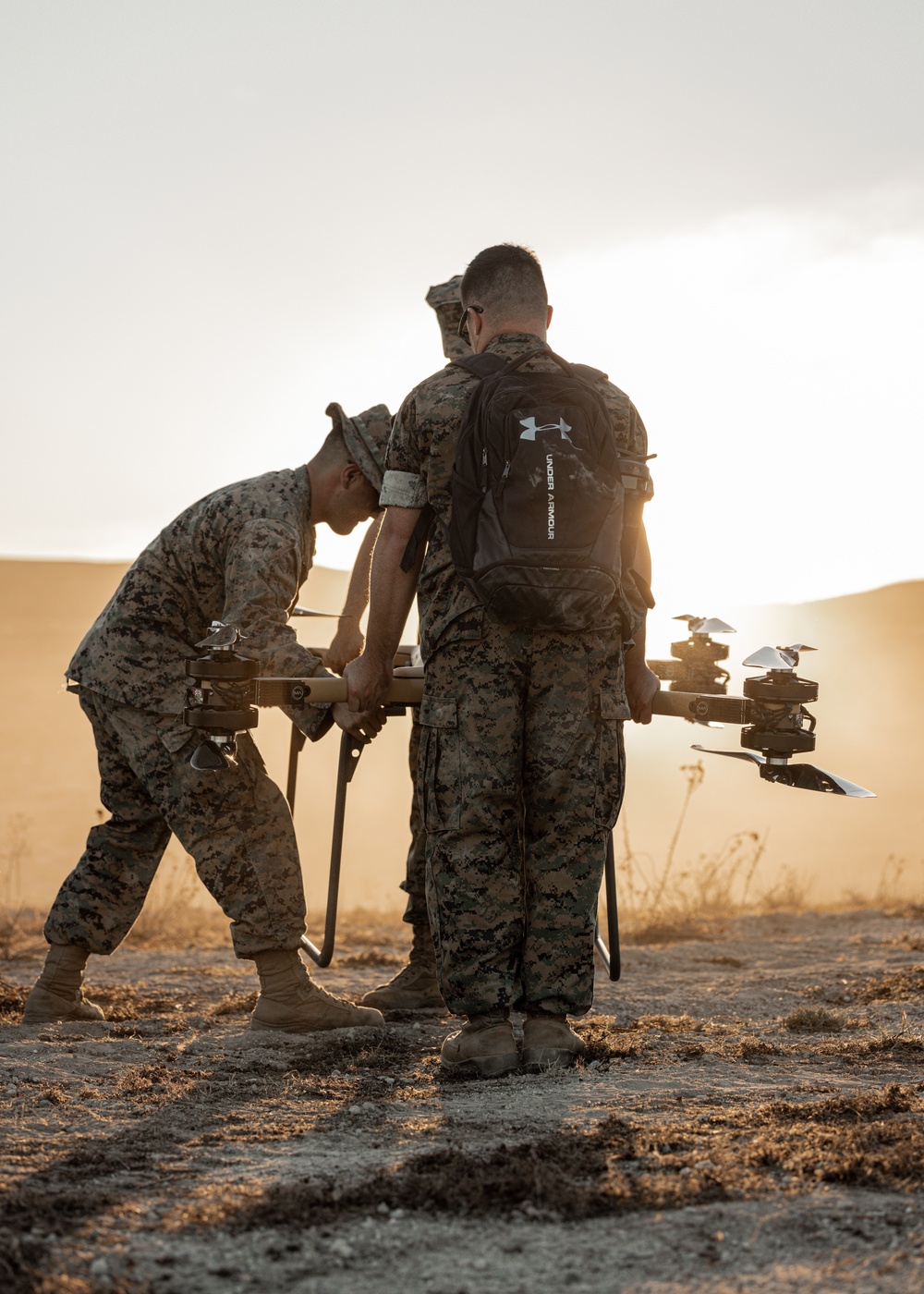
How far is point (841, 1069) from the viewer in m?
4.02

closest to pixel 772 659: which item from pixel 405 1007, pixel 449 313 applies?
pixel 405 1007

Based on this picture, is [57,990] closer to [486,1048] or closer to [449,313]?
[486,1048]

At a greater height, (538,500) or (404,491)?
(404,491)

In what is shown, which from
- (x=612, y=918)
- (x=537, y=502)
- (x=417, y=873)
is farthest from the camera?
(x=417, y=873)

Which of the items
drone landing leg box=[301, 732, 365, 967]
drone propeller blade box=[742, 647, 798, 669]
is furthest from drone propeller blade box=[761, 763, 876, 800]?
drone landing leg box=[301, 732, 365, 967]

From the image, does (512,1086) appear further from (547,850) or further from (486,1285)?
(486,1285)

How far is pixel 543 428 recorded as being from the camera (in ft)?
12.4

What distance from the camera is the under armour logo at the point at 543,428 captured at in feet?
12.4

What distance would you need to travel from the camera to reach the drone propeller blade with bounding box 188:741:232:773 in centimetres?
422

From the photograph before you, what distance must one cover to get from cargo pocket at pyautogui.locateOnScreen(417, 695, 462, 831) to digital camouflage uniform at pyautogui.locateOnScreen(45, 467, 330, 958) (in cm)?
51

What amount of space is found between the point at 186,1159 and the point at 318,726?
1.68 meters

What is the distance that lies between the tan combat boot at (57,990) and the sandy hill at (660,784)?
26.6 feet

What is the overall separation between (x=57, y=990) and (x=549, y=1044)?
200 cm

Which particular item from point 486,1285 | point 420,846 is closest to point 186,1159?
point 486,1285
